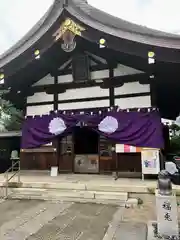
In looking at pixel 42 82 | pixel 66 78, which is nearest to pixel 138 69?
pixel 66 78

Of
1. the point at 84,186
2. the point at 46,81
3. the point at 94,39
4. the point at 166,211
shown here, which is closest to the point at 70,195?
the point at 84,186

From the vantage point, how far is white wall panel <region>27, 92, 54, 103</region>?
928cm

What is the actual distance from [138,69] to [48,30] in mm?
3221

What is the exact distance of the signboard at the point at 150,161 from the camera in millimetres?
7188

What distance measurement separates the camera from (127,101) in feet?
26.5

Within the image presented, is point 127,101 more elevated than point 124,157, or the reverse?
point 127,101

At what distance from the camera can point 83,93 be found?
8781mm

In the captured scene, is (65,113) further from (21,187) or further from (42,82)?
(21,187)

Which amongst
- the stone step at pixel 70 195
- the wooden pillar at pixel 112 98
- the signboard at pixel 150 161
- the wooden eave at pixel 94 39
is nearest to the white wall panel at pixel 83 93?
the wooden pillar at pixel 112 98

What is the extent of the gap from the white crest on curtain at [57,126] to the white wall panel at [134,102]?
6.84ft

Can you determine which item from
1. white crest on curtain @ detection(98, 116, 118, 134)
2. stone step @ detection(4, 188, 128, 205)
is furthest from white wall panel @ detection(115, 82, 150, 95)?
stone step @ detection(4, 188, 128, 205)

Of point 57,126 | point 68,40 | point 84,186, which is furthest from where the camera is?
point 57,126

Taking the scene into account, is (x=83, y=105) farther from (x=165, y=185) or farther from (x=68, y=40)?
(x=165, y=185)

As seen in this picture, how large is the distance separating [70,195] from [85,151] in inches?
164
